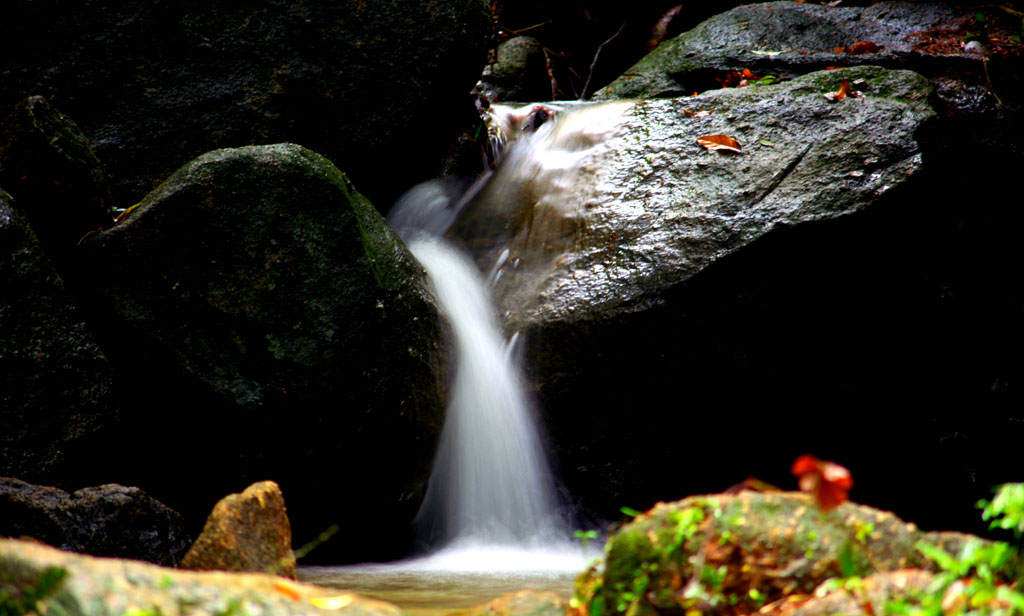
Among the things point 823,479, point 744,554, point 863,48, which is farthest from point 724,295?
point 863,48

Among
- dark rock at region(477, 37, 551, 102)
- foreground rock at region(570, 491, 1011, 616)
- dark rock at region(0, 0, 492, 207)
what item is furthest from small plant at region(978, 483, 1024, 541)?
dark rock at region(477, 37, 551, 102)

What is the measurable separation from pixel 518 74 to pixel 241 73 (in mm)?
4018

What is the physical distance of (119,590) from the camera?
1.43m

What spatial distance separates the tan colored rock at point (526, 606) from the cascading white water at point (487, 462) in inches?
103

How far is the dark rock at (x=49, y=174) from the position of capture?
13.0 feet

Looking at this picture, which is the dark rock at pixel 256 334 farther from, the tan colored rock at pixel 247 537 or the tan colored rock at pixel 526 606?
the tan colored rock at pixel 526 606

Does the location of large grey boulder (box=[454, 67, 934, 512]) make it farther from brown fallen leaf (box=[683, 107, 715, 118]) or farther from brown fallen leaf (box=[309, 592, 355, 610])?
brown fallen leaf (box=[309, 592, 355, 610])

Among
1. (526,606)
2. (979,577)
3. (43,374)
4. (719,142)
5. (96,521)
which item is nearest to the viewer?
(979,577)

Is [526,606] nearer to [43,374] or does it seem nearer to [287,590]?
[287,590]

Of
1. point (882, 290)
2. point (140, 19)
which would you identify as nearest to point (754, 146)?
point (882, 290)

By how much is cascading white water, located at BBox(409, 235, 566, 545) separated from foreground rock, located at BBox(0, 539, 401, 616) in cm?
323

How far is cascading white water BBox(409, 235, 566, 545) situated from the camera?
4871 millimetres

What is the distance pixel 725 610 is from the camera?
1.89 m

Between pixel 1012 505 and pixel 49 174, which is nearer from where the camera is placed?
pixel 1012 505
